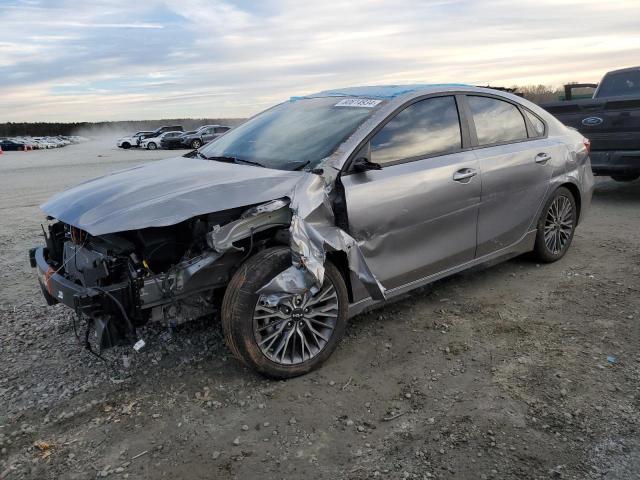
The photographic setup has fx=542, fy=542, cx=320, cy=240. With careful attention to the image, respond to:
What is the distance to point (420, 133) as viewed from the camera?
409 cm

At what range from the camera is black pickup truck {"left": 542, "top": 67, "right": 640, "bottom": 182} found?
766 centimetres

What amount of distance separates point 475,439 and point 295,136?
2439mm

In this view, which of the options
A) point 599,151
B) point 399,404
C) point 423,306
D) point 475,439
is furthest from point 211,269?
point 599,151

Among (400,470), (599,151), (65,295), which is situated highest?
(599,151)

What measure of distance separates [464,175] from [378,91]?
0.97 meters

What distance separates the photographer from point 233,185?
332 centimetres

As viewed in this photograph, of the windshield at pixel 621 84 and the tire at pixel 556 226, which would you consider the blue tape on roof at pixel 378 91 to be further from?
the windshield at pixel 621 84

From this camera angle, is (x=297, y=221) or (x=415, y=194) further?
(x=415, y=194)

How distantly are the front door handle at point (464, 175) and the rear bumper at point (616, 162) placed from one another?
479 centimetres

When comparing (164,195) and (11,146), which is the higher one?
(11,146)

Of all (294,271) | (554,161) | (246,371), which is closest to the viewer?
(294,271)

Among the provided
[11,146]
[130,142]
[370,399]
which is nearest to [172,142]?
[130,142]

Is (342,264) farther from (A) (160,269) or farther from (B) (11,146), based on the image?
(B) (11,146)

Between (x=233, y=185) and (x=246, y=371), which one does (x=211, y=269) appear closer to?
(x=233, y=185)
